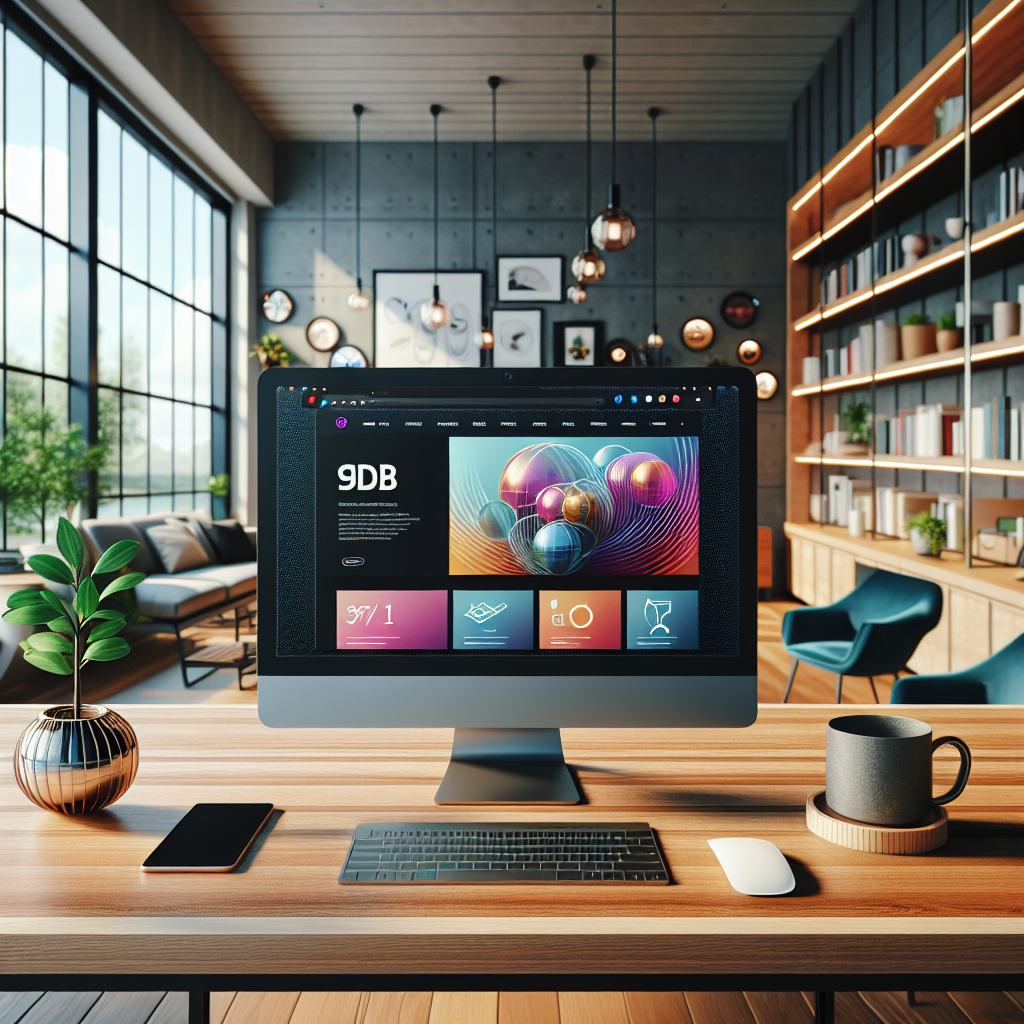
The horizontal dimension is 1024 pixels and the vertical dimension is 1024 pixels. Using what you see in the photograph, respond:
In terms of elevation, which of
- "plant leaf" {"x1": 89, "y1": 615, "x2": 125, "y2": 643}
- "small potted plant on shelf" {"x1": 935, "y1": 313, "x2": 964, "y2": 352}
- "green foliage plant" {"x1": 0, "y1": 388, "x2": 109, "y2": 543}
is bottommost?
"plant leaf" {"x1": 89, "y1": 615, "x2": 125, "y2": 643}

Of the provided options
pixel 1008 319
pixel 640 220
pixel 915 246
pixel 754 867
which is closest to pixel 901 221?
pixel 915 246

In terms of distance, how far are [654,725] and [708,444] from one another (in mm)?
352

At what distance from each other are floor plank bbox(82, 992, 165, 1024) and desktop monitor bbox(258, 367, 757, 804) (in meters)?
1.06

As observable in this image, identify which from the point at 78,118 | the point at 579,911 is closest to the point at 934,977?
the point at 579,911

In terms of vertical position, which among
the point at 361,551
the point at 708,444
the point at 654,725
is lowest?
the point at 654,725

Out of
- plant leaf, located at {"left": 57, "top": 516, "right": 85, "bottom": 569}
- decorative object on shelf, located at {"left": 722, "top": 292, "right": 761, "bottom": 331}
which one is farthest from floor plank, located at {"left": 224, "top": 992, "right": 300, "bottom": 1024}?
decorative object on shelf, located at {"left": 722, "top": 292, "right": 761, "bottom": 331}

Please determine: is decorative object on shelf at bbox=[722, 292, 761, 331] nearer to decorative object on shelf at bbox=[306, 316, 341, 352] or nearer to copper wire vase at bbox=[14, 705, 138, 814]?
decorative object on shelf at bbox=[306, 316, 341, 352]

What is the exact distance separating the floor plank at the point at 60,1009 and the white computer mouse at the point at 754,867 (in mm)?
1410

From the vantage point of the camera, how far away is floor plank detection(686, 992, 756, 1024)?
4.97 feet

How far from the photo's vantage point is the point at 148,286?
6.09m

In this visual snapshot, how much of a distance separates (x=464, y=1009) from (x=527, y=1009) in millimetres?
130

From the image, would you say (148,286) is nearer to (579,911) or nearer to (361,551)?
(361,551)

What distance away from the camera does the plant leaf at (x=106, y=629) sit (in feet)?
2.83

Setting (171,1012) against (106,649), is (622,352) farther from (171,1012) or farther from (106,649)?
(106,649)
